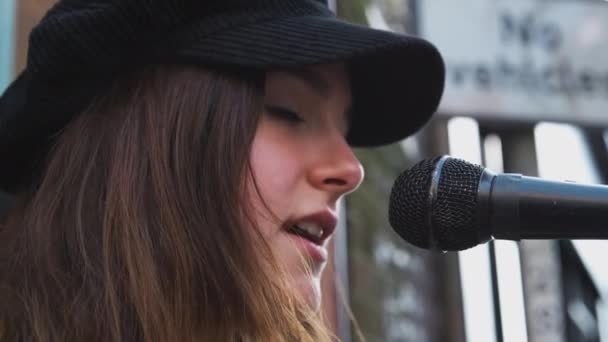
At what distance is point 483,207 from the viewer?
2.58 ft

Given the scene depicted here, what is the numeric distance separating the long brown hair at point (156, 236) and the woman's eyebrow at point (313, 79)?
70 millimetres

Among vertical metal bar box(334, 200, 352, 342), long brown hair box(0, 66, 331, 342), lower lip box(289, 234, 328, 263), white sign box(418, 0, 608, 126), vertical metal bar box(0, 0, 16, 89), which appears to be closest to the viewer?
long brown hair box(0, 66, 331, 342)

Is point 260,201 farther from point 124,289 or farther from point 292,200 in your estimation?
point 124,289

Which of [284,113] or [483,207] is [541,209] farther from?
[284,113]

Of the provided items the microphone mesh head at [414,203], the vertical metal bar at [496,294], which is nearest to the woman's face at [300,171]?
the microphone mesh head at [414,203]

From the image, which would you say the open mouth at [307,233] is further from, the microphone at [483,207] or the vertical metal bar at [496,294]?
the vertical metal bar at [496,294]

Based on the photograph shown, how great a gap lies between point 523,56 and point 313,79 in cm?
105

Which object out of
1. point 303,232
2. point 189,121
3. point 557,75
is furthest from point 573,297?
point 189,121

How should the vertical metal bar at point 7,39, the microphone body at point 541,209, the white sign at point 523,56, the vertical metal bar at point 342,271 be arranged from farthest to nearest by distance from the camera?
the vertical metal bar at point 342,271, the white sign at point 523,56, the vertical metal bar at point 7,39, the microphone body at point 541,209

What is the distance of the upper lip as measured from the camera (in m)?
1.00

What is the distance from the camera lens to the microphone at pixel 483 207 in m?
0.75

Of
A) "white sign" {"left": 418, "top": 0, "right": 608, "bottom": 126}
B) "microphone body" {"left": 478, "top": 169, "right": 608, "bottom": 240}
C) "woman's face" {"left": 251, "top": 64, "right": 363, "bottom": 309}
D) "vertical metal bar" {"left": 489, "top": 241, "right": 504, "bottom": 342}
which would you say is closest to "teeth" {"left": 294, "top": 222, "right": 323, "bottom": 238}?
"woman's face" {"left": 251, "top": 64, "right": 363, "bottom": 309}

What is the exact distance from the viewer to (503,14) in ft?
6.34

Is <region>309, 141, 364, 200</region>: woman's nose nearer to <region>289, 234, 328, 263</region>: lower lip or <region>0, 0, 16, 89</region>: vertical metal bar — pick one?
<region>289, 234, 328, 263</region>: lower lip
